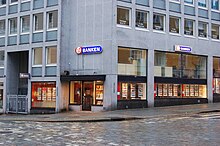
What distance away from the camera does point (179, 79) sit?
3678 cm

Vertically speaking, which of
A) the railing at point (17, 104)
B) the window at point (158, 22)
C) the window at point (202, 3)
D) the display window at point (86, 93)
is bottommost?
the railing at point (17, 104)

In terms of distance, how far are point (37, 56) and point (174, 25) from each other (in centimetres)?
1297

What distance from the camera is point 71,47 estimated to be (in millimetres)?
34531

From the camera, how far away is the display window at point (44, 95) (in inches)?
1392

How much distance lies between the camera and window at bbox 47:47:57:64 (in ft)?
116

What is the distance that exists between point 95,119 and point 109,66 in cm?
794

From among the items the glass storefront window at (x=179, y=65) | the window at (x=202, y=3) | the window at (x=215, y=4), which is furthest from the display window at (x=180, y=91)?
the window at (x=215, y=4)

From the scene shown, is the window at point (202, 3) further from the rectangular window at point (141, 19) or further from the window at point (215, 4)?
the rectangular window at point (141, 19)

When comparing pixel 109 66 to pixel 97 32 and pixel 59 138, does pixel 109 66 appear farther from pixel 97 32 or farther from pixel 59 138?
pixel 59 138

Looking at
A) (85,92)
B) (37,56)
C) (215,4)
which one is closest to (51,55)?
(37,56)

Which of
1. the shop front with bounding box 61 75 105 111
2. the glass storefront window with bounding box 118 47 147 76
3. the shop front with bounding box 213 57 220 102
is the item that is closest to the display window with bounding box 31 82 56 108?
the shop front with bounding box 61 75 105 111

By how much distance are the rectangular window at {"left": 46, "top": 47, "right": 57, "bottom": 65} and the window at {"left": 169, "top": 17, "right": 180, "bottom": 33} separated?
10.6 meters

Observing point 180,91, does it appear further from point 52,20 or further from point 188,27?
point 52,20

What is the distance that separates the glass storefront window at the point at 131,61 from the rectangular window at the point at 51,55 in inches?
249
